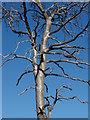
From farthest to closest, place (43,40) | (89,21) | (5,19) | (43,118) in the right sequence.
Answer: (5,19) < (43,40) < (89,21) < (43,118)

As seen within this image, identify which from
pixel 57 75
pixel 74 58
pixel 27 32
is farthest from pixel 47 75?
pixel 27 32

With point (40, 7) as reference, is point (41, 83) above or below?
below

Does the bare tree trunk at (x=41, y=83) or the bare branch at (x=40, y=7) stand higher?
the bare branch at (x=40, y=7)

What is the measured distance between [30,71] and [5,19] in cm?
122

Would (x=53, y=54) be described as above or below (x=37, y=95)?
above

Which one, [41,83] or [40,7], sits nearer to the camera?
[41,83]

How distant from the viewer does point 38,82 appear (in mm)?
4367

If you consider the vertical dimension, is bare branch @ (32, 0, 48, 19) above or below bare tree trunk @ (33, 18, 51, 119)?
above

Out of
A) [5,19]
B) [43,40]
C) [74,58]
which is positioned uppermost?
[5,19]

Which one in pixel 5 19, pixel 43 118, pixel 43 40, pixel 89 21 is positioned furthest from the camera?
pixel 5 19

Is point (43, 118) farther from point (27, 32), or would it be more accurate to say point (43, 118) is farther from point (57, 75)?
point (27, 32)

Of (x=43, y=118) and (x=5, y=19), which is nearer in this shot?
(x=43, y=118)

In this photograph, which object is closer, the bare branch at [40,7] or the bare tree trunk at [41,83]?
the bare tree trunk at [41,83]

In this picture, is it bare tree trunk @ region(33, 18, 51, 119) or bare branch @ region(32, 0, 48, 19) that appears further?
bare branch @ region(32, 0, 48, 19)
